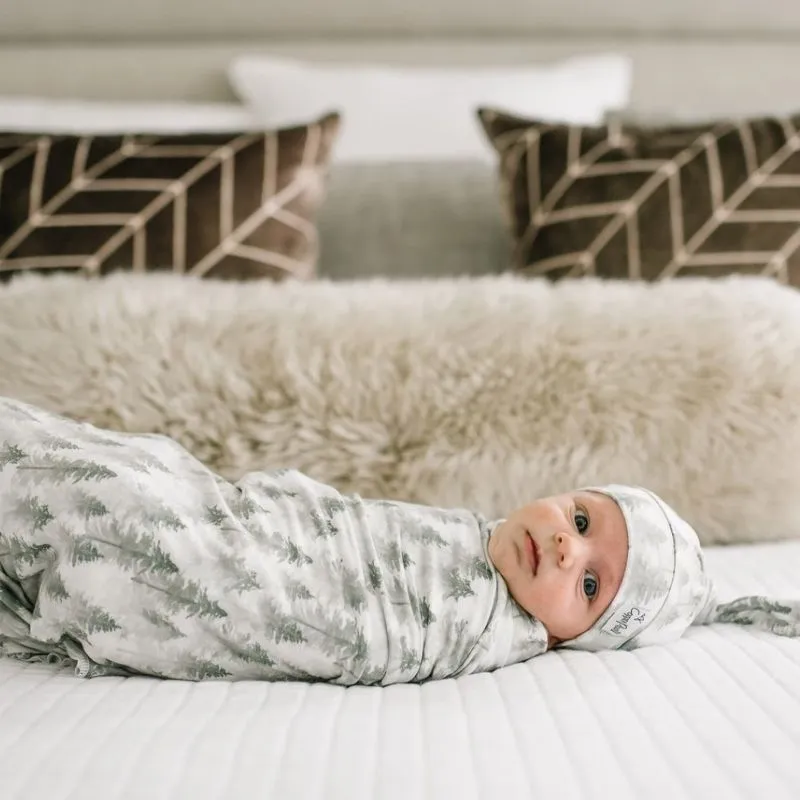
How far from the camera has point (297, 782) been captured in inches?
26.0

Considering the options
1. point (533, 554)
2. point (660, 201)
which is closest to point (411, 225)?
point (660, 201)

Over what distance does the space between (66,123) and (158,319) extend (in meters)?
0.71

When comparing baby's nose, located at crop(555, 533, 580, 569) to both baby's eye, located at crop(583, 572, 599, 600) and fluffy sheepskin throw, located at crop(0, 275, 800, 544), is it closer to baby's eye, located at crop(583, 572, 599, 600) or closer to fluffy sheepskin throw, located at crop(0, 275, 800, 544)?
baby's eye, located at crop(583, 572, 599, 600)

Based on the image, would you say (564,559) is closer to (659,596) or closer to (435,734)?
(659,596)

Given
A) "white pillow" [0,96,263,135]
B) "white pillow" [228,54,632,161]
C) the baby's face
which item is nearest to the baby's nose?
the baby's face

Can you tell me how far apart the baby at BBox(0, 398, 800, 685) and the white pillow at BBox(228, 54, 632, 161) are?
35.7 inches

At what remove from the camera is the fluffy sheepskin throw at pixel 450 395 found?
1.17 meters

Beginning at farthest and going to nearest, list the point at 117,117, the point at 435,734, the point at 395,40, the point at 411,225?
the point at 395,40
the point at 117,117
the point at 411,225
the point at 435,734

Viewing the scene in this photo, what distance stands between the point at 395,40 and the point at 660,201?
81 cm

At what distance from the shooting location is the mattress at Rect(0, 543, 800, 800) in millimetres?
656

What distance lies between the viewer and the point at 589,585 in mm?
947

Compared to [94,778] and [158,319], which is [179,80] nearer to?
[158,319]

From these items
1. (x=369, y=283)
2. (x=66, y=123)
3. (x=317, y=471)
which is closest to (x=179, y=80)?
(x=66, y=123)

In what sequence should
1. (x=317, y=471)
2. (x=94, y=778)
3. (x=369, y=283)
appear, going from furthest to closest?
(x=369, y=283) < (x=317, y=471) < (x=94, y=778)
